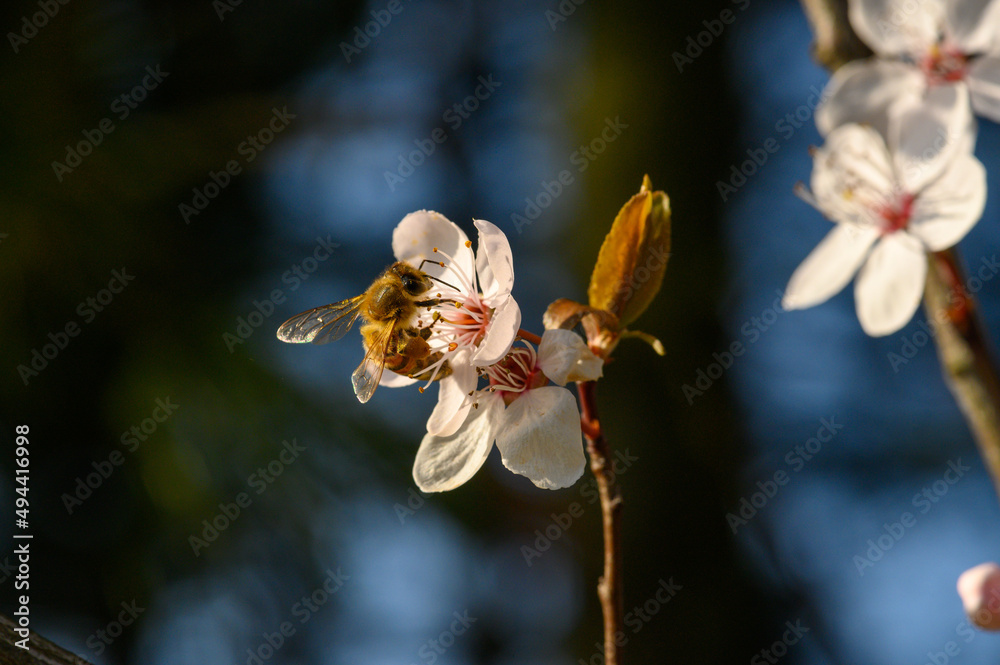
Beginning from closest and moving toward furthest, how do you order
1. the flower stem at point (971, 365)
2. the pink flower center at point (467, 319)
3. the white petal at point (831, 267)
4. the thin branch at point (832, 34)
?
the flower stem at point (971, 365) < the thin branch at point (832, 34) < the white petal at point (831, 267) < the pink flower center at point (467, 319)

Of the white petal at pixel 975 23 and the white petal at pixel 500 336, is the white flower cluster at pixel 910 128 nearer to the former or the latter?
the white petal at pixel 975 23

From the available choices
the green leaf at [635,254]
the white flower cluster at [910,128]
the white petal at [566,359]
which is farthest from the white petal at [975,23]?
the white petal at [566,359]

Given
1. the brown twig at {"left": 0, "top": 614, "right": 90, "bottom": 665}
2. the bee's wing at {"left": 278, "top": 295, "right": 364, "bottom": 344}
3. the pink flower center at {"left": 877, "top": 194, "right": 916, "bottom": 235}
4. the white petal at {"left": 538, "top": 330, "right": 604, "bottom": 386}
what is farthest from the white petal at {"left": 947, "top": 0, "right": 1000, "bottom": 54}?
the brown twig at {"left": 0, "top": 614, "right": 90, "bottom": 665}

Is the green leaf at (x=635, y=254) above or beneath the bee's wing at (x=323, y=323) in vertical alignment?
above

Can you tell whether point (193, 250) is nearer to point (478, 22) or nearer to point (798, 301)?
point (478, 22)

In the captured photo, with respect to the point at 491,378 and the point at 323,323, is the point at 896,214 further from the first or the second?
the point at 323,323

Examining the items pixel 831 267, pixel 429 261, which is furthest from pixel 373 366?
pixel 831 267
